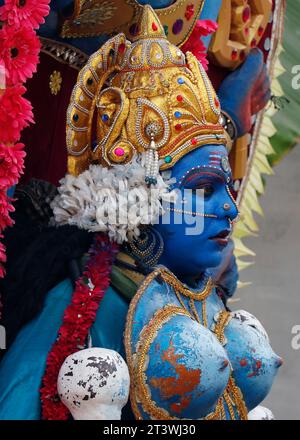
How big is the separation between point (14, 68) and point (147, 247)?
1.68 ft

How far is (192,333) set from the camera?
2.38m

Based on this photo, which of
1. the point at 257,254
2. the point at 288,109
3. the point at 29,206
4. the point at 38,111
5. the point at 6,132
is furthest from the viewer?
the point at 257,254

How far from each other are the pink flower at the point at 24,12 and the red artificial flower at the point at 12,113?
133 millimetres

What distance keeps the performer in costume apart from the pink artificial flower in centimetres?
20

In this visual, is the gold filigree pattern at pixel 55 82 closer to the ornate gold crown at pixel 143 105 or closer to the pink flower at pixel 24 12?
the ornate gold crown at pixel 143 105

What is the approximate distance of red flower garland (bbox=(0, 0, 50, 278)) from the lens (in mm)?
2283

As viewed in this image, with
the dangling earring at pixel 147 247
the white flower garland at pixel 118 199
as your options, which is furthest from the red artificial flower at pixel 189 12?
the dangling earring at pixel 147 247

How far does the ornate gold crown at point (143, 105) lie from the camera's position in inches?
97.7

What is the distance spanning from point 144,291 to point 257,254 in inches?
74.3

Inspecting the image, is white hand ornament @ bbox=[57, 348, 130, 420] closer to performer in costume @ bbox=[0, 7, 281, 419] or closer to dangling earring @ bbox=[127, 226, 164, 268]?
performer in costume @ bbox=[0, 7, 281, 419]

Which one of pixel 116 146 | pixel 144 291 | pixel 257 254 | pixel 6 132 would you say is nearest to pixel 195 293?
pixel 144 291

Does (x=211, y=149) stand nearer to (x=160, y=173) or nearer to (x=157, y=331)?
(x=160, y=173)

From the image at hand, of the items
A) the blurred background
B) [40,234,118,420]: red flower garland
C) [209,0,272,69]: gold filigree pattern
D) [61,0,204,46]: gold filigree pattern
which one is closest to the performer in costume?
[40,234,118,420]: red flower garland

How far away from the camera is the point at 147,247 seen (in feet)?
8.30
